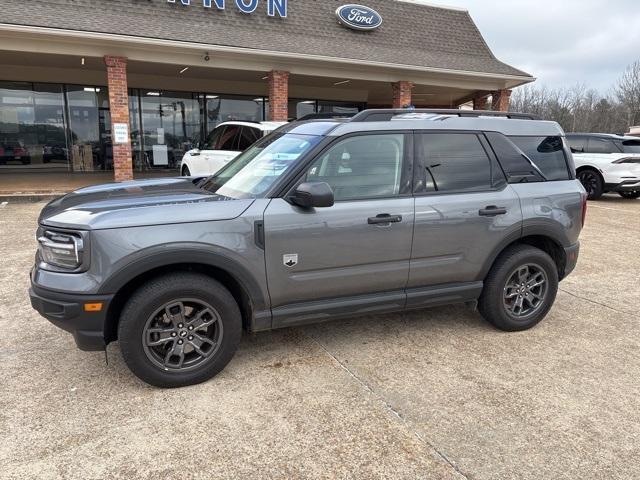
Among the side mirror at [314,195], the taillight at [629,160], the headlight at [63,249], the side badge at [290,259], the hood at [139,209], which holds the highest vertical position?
the taillight at [629,160]

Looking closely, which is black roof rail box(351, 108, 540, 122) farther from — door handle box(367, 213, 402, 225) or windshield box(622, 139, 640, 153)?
windshield box(622, 139, 640, 153)

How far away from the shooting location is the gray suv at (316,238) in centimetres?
305

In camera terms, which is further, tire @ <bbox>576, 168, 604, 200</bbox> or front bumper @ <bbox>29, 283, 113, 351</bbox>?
tire @ <bbox>576, 168, 604, 200</bbox>

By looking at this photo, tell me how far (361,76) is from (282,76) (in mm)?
2570

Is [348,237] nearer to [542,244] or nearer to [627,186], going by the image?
[542,244]

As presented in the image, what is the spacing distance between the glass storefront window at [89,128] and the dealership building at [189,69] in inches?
1.4

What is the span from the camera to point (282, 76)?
13508 millimetres

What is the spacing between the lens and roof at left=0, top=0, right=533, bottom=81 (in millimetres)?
11516

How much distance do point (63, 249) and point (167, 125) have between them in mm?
15816

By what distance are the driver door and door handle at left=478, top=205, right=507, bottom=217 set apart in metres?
0.66

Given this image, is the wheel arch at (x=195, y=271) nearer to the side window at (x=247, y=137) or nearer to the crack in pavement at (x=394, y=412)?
the crack in pavement at (x=394, y=412)

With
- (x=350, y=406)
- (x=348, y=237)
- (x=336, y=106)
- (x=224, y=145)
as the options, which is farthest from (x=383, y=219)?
(x=336, y=106)

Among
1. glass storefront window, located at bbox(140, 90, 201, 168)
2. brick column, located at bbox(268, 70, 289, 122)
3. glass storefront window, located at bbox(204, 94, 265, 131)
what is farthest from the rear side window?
glass storefront window, located at bbox(140, 90, 201, 168)

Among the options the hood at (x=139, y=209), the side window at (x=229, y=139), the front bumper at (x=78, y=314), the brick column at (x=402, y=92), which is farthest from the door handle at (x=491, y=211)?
the brick column at (x=402, y=92)
